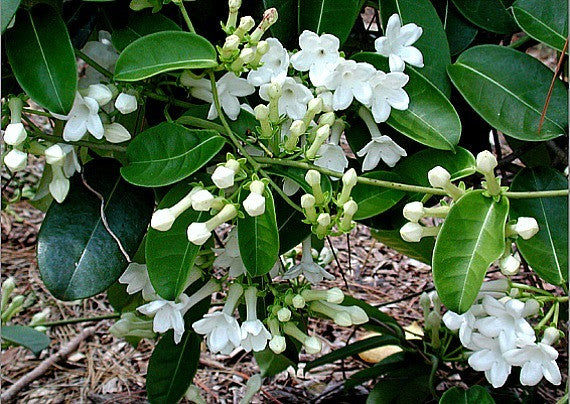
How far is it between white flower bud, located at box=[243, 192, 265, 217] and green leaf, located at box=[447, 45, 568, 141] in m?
0.35

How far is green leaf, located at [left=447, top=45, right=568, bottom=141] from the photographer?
3.23ft

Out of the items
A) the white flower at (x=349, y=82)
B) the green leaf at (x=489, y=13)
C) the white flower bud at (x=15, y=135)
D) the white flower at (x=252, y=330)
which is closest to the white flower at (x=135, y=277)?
the white flower at (x=252, y=330)

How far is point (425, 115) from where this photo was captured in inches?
38.4

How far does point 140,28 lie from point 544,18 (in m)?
0.56

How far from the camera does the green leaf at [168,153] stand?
894 millimetres

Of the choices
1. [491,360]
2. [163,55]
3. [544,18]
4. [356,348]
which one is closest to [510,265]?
[491,360]

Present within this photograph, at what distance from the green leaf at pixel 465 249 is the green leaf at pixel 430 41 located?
0.21m

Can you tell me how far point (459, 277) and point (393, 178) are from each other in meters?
0.18

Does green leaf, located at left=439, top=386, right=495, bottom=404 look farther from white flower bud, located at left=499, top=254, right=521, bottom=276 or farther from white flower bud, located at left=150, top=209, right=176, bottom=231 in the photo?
white flower bud, located at left=150, top=209, right=176, bottom=231

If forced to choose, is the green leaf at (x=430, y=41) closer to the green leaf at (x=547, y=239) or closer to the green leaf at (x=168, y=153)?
the green leaf at (x=547, y=239)

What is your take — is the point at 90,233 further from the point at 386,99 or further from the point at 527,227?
the point at 527,227

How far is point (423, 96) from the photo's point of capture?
0.98 metres

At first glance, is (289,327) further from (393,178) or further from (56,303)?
(56,303)

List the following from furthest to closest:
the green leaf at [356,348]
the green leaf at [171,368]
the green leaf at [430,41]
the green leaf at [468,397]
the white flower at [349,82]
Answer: the green leaf at [356,348] → the green leaf at [171,368] → the green leaf at [468,397] → the green leaf at [430,41] → the white flower at [349,82]
